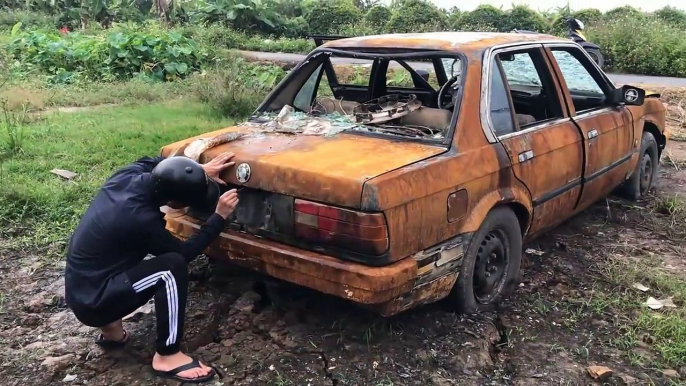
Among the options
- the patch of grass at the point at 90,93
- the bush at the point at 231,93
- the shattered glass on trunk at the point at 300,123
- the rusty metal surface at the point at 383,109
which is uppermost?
the rusty metal surface at the point at 383,109

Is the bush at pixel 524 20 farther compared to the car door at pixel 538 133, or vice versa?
the bush at pixel 524 20

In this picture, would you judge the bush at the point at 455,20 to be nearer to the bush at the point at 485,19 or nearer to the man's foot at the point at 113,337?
the bush at the point at 485,19

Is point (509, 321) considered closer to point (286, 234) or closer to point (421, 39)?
point (286, 234)

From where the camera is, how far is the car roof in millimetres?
3816

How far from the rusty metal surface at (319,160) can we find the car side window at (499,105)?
0.51 m

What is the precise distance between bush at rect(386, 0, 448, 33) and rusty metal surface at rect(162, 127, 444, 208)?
63.1 feet

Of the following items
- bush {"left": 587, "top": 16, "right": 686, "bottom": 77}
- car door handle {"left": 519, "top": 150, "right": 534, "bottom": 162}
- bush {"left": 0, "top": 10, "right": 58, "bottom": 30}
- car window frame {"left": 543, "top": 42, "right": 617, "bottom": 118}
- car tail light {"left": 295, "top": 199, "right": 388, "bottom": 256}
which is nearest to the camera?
car tail light {"left": 295, "top": 199, "right": 388, "bottom": 256}

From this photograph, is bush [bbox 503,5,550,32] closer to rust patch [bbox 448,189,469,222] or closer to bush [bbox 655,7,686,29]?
bush [bbox 655,7,686,29]

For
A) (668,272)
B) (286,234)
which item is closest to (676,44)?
(668,272)

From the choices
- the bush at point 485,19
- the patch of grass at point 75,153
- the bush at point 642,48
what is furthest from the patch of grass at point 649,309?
the bush at point 485,19

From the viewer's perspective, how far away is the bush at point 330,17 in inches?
975

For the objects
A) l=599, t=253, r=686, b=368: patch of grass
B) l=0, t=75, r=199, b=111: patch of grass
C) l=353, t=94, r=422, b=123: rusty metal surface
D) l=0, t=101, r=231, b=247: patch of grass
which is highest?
l=353, t=94, r=422, b=123: rusty metal surface

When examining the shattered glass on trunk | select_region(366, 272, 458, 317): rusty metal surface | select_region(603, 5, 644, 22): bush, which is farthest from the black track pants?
select_region(603, 5, 644, 22): bush

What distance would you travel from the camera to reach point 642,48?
14.1m
